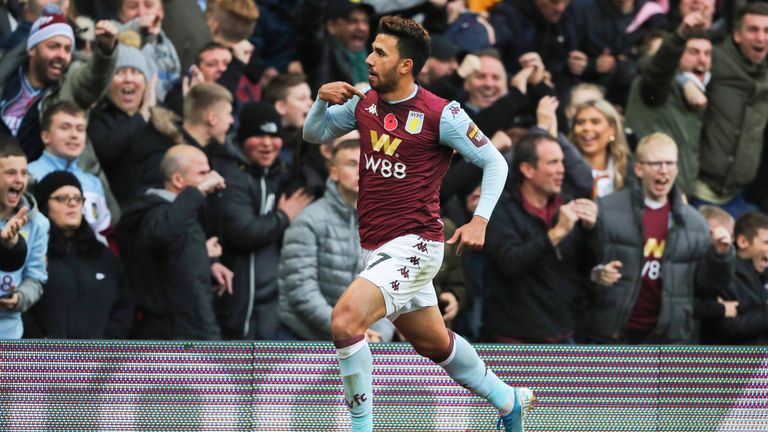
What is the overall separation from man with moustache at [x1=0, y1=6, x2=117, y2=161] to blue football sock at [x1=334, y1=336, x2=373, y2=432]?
4226 millimetres

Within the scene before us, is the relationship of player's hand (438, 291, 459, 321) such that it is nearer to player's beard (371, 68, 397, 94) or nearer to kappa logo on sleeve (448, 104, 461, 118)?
kappa logo on sleeve (448, 104, 461, 118)

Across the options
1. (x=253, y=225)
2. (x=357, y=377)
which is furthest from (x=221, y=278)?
(x=357, y=377)

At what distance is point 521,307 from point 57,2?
4304 mm

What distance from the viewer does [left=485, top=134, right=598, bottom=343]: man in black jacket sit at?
11.2 m

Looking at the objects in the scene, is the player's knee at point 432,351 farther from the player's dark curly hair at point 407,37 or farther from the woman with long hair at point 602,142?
the woman with long hair at point 602,142

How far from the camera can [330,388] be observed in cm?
962

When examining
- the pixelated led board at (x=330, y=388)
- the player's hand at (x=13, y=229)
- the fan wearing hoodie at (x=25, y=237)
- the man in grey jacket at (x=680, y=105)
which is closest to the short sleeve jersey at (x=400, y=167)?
the pixelated led board at (x=330, y=388)

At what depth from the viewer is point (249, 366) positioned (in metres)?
9.53

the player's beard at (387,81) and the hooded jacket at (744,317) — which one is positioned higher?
the player's beard at (387,81)

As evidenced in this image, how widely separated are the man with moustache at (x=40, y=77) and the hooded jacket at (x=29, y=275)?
1509mm

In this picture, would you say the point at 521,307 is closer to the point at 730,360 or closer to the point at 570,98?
the point at 730,360

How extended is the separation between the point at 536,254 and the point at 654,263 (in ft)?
3.70

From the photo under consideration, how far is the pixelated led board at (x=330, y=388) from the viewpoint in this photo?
9.42m

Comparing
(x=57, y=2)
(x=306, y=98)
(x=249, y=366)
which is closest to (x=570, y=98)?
(x=306, y=98)
